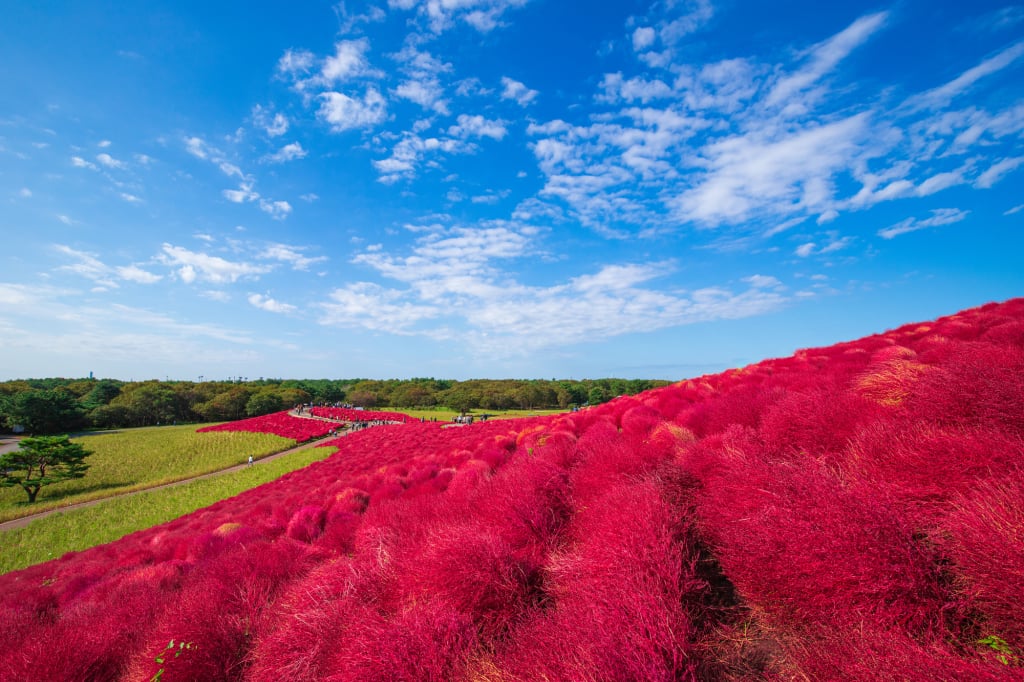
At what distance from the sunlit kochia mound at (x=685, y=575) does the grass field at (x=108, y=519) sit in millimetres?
20884

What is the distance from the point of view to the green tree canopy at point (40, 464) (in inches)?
1254

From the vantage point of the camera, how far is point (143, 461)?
1566 inches

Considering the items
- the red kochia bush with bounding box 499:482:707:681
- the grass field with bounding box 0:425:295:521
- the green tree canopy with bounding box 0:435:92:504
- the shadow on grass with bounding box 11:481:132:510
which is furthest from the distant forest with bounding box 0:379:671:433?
the red kochia bush with bounding box 499:482:707:681

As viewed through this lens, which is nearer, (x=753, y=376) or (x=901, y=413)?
(x=901, y=413)

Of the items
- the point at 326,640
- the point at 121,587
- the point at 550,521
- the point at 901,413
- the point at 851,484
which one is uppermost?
the point at 901,413

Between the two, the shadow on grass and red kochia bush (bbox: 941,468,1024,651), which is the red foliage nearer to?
the shadow on grass

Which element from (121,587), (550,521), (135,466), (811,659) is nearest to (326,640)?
(550,521)

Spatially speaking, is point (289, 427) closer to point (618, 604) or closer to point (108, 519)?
point (108, 519)

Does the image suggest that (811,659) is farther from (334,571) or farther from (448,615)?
(334,571)

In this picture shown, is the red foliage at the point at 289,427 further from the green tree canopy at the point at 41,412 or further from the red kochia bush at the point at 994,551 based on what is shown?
the red kochia bush at the point at 994,551

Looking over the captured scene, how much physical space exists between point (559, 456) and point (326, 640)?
350cm

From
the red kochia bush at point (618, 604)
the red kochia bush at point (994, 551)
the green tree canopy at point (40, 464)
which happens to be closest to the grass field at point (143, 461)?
the green tree canopy at point (40, 464)

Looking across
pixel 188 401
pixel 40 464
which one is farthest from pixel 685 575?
pixel 188 401

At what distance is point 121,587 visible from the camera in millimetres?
6023
